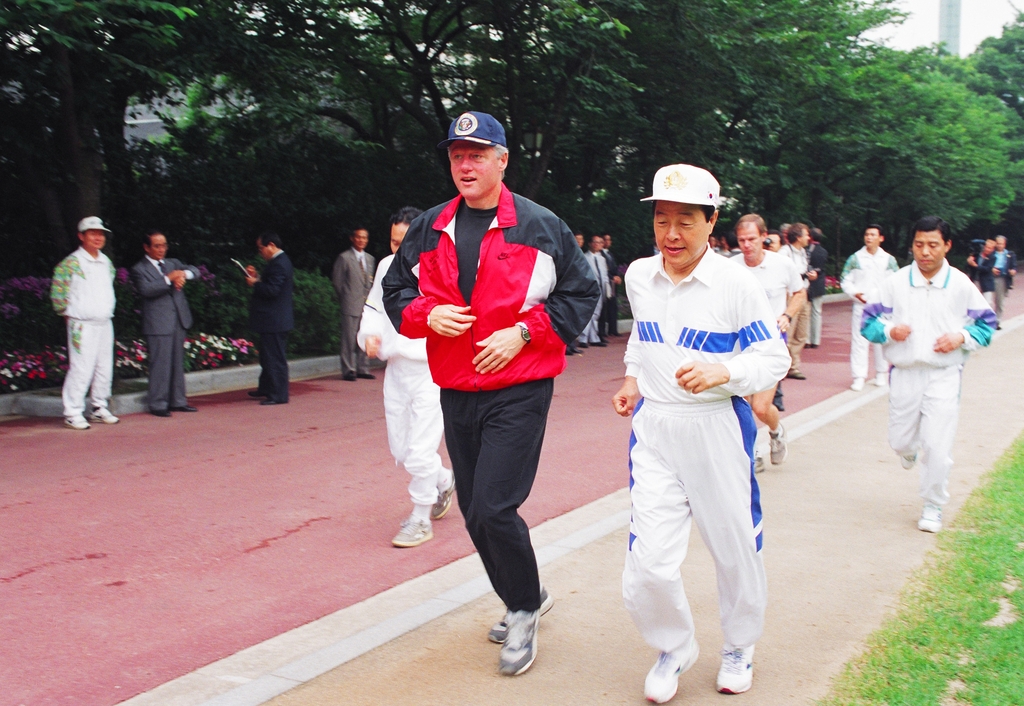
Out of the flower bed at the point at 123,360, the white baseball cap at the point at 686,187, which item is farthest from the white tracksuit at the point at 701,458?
the flower bed at the point at 123,360

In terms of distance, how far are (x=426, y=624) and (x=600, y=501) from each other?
A: 2.55 meters

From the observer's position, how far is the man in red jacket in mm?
4070

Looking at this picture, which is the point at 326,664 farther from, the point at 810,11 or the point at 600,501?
the point at 810,11

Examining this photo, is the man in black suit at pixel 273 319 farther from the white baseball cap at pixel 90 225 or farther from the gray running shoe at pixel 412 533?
the gray running shoe at pixel 412 533

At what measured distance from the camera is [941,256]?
610 centimetres

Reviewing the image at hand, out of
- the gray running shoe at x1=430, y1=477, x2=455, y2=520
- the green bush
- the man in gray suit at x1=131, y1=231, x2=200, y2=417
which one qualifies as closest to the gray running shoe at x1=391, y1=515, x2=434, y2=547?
the gray running shoe at x1=430, y1=477, x2=455, y2=520

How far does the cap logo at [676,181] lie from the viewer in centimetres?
364

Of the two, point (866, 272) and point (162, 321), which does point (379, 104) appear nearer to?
point (162, 321)

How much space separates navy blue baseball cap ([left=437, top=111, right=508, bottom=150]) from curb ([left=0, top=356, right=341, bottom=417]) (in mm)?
7761

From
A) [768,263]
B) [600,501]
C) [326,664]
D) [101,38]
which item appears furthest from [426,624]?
[101,38]

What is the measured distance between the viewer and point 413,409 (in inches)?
237

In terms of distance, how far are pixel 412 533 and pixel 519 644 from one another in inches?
76.3

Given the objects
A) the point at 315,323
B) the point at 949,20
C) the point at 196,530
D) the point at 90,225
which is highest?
the point at 949,20

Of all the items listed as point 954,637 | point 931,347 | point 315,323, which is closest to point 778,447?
point 931,347
